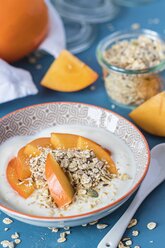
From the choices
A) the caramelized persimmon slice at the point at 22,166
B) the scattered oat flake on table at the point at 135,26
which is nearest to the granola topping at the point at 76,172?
the caramelized persimmon slice at the point at 22,166

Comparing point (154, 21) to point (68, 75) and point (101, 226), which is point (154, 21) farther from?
point (101, 226)

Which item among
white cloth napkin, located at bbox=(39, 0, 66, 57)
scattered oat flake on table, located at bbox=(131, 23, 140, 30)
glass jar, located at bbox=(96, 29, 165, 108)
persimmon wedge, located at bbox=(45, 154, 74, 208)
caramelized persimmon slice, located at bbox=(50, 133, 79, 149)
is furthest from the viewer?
scattered oat flake on table, located at bbox=(131, 23, 140, 30)

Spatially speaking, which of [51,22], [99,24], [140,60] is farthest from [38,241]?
[99,24]

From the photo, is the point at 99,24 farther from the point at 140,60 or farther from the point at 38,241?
the point at 38,241

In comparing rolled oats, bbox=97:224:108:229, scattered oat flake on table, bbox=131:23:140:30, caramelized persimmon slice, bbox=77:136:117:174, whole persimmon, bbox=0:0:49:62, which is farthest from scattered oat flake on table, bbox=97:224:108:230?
scattered oat flake on table, bbox=131:23:140:30

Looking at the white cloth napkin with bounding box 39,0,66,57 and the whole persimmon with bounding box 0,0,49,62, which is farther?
the white cloth napkin with bounding box 39,0,66,57

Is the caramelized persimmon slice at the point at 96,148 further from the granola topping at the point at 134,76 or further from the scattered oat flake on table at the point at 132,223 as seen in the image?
the granola topping at the point at 134,76

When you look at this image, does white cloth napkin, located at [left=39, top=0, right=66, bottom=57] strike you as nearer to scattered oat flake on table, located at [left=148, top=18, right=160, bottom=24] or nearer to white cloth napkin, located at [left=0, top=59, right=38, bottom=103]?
white cloth napkin, located at [left=0, top=59, right=38, bottom=103]
